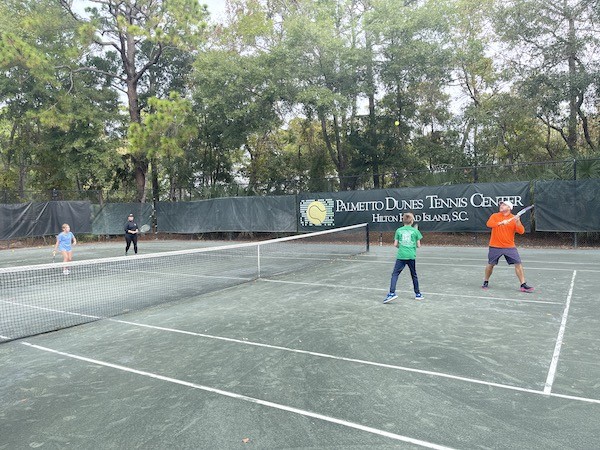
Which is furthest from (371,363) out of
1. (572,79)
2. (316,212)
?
(572,79)

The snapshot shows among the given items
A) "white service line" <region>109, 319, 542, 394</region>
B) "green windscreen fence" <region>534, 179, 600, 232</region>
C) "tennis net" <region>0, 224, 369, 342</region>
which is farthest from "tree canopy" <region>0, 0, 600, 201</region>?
"white service line" <region>109, 319, 542, 394</region>

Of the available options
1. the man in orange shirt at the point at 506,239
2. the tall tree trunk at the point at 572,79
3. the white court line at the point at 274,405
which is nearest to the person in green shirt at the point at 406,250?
the man in orange shirt at the point at 506,239

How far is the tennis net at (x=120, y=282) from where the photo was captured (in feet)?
22.5

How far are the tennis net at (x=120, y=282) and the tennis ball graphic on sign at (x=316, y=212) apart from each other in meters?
4.23

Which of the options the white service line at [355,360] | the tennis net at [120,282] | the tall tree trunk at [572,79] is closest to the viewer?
the white service line at [355,360]

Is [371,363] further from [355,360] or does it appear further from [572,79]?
[572,79]

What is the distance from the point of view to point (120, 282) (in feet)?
33.1

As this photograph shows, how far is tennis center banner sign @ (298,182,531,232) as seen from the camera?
16.0 meters

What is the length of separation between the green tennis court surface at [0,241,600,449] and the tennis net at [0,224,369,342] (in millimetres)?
742

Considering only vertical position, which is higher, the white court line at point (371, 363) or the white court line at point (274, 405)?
the white court line at point (371, 363)

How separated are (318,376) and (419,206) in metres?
14.5

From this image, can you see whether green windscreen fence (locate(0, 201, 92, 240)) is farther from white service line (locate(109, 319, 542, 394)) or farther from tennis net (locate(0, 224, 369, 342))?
white service line (locate(109, 319, 542, 394))

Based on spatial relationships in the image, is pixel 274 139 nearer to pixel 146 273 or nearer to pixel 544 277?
pixel 146 273

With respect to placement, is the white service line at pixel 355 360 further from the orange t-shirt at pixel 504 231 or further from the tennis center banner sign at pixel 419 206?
the tennis center banner sign at pixel 419 206
